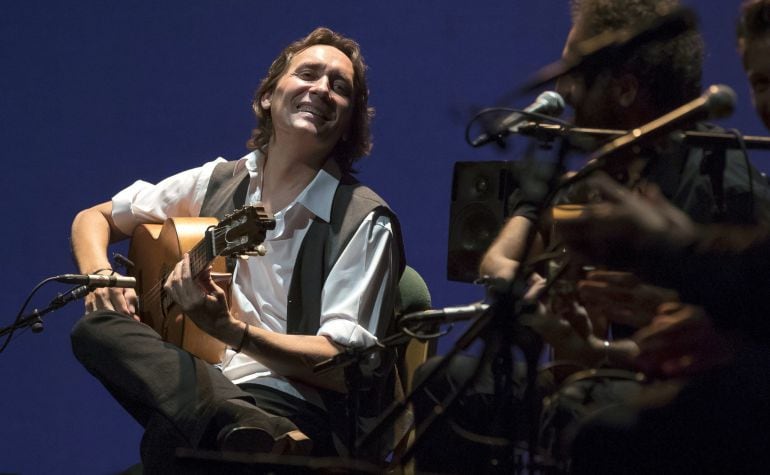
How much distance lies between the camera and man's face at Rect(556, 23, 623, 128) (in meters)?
1.77

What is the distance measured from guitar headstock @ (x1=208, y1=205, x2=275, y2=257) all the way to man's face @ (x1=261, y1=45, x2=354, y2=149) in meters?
0.43

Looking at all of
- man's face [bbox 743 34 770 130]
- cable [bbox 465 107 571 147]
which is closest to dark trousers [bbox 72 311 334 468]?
cable [bbox 465 107 571 147]

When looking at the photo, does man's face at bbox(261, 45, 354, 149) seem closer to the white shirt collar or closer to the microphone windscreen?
the white shirt collar

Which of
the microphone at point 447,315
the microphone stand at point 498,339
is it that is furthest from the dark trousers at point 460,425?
the microphone stand at point 498,339

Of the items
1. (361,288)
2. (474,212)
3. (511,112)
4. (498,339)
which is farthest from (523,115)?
(361,288)

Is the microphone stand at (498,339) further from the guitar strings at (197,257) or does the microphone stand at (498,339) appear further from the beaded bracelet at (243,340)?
the guitar strings at (197,257)

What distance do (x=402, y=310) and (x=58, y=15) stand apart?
6.75 feet

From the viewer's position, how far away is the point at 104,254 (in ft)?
10.7

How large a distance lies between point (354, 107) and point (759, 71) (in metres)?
1.56

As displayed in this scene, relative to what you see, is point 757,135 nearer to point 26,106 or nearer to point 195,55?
point 195,55

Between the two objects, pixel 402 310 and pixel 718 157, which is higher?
pixel 718 157

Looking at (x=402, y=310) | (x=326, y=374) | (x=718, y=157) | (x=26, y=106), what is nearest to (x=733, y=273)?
(x=718, y=157)

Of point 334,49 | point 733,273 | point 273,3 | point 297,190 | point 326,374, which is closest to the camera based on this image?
point 733,273

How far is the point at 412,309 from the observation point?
3.07 metres
